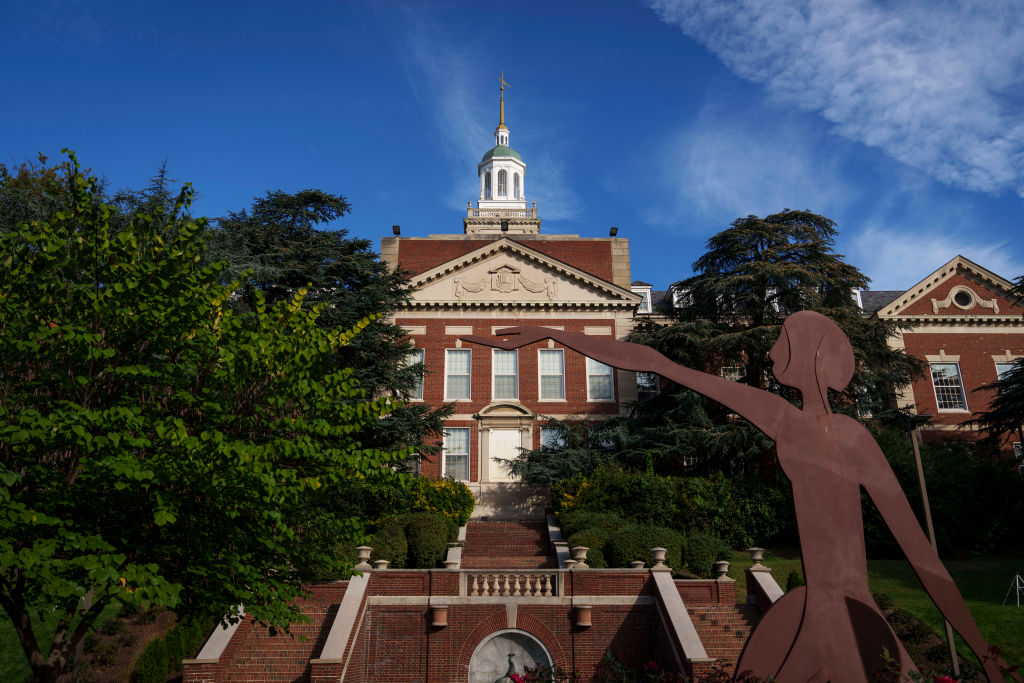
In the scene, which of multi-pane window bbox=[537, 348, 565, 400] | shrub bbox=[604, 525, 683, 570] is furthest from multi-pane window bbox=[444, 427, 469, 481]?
shrub bbox=[604, 525, 683, 570]

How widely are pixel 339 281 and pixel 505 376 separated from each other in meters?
7.59

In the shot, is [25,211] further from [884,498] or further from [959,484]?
[959,484]

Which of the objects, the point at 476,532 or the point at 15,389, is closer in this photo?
the point at 15,389

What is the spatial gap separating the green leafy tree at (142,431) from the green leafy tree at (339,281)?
15398 mm

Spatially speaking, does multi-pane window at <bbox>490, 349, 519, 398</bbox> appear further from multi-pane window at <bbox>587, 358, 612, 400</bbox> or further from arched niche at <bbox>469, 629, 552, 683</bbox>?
arched niche at <bbox>469, 629, 552, 683</bbox>

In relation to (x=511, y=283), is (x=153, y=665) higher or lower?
lower

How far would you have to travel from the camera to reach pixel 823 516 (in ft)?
26.8

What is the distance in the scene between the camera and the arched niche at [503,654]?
1595 centimetres

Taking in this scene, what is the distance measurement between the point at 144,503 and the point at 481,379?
67.8 ft

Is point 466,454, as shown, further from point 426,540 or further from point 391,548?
point 391,548

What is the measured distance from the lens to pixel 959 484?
24125 mm

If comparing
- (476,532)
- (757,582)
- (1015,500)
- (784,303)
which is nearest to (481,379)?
(476,532)

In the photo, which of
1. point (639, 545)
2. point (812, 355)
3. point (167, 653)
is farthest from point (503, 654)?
point (812, 355)

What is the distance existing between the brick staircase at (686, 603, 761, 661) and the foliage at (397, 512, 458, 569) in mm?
6530
